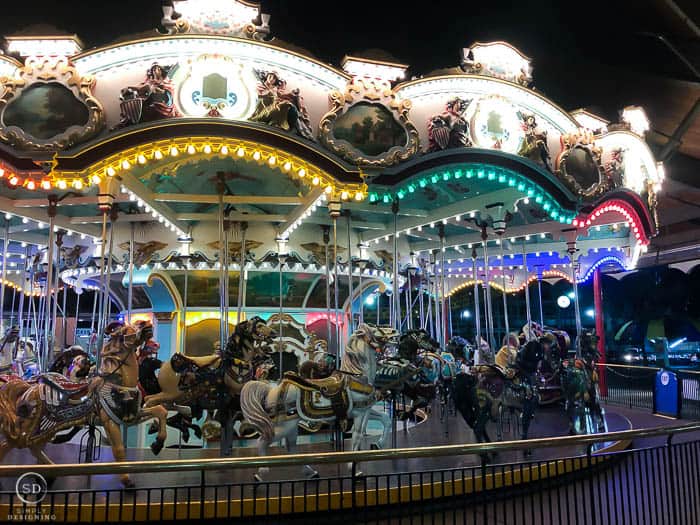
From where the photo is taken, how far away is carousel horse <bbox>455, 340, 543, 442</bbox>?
20.9 feet

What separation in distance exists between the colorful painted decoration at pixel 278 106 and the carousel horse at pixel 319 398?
2469 mm

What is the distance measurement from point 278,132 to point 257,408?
3031 millimetres

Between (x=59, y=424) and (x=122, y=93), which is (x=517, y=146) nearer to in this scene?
(x=122, y=93)

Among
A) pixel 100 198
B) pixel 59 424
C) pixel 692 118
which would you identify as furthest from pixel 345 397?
pixel 692 118

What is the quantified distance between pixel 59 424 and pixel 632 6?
15.3 metres

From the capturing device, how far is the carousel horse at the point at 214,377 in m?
5.91

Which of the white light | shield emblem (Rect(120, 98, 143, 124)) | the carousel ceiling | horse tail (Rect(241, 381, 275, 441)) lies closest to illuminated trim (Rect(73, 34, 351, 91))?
the carousel ceiling

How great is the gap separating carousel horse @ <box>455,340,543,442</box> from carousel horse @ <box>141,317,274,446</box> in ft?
8.34

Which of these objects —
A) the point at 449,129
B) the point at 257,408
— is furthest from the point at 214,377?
the point at 449,129

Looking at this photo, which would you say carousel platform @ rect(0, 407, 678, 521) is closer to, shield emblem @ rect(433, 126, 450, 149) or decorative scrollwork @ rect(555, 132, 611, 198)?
decorative scrollwork @ rect(555, 132, 611, 198)

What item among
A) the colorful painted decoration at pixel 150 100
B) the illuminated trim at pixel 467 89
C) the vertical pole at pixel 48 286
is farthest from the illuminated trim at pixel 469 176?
the vertical pole at pixel 48 286

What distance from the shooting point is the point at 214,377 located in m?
5.92

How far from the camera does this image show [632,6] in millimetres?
13492

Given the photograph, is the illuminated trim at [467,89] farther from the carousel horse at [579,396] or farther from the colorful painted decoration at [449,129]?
the carousel horse at [579,396]
